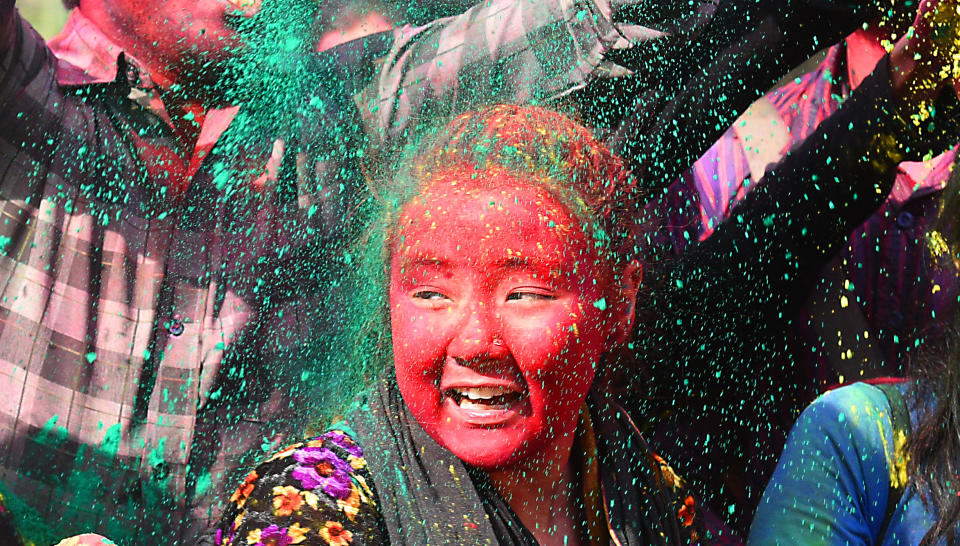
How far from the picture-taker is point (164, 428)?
→ 50.3 inches

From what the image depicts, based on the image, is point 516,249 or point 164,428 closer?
point 516,249

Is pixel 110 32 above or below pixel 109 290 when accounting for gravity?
above

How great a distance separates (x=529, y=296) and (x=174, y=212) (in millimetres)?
525

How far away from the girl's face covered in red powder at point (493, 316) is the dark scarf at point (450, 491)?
26 mm

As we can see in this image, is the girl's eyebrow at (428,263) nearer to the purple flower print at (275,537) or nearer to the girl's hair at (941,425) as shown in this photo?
the purple flower print at (275,537)

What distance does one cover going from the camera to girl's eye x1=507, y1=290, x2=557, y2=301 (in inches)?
42.1

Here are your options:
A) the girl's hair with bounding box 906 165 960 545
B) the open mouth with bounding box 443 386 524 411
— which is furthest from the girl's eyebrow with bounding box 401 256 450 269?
the girl's hair with bounding box 906 165 960 545

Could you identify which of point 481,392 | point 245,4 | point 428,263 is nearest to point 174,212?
point 245,4

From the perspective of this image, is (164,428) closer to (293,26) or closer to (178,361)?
(178,361)

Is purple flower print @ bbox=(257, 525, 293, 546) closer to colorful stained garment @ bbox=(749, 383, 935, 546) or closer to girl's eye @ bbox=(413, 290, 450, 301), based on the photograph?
girl's eye @ bbox=(413, 290, 450, 301)

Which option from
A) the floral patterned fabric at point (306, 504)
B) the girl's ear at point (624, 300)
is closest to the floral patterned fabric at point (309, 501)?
the floral patterned fabric at point (306, 504)

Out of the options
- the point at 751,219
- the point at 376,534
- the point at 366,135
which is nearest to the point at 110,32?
the point at 366,135

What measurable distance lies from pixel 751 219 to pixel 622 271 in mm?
328

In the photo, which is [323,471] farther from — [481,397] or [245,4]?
[245,4]
